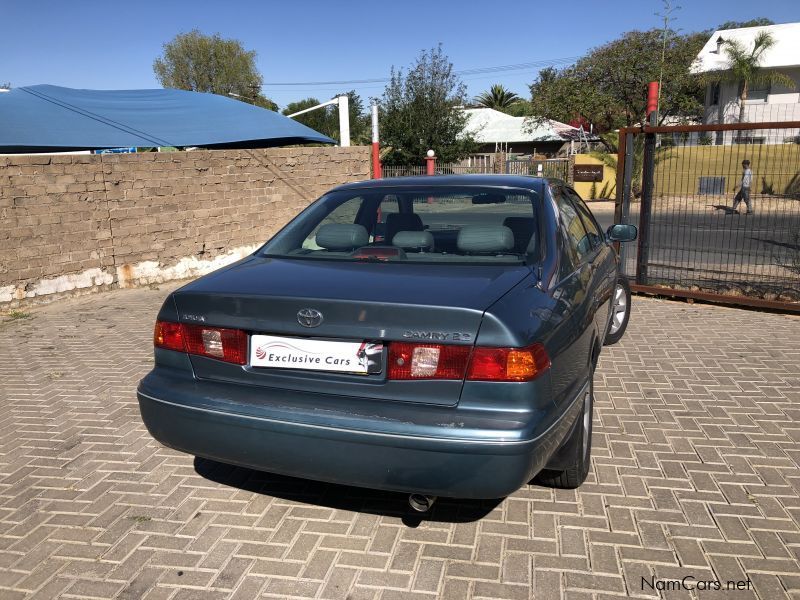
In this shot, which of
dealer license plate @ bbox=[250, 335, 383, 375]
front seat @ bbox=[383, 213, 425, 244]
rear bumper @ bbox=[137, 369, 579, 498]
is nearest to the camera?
rear bumper @ bbox=[137, 369, 579, 498]

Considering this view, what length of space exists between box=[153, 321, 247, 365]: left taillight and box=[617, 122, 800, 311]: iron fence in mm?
6395

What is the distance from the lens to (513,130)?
44875 millimetres

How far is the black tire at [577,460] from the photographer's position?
3170 millimetres

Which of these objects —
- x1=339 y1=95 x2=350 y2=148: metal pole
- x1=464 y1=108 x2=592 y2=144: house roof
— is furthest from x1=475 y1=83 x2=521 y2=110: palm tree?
x1=339 y1=95 x2=350 y2=148: metal pole

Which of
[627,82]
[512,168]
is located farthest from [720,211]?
[627,82]

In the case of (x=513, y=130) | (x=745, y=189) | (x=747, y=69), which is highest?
(x=747, y=69)

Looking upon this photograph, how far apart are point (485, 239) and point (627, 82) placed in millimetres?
36019

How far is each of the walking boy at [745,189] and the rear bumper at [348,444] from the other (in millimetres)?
5690

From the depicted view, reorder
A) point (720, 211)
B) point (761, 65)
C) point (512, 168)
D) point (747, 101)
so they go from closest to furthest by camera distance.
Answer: point (720, 211), point (512, 168), point (761, 65), point (747, 101)

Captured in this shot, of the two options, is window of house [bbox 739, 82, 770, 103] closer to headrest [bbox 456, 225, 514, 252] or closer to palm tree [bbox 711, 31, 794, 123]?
palm tree [bbox 711, 31, 794, 123]

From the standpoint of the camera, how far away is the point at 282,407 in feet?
8.81

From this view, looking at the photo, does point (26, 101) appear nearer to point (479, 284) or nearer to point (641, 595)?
point (479, 284)

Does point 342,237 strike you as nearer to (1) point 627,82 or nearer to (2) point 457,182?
(2) point 457,182

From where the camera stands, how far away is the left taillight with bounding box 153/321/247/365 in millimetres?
2826
